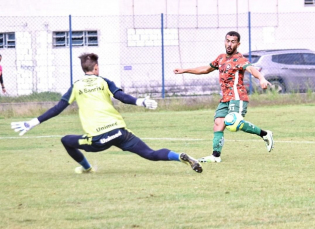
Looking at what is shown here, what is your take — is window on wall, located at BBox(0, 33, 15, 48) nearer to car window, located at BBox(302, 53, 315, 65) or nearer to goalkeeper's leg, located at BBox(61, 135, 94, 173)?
car window, located at BBox(302, 53, 315, 65)

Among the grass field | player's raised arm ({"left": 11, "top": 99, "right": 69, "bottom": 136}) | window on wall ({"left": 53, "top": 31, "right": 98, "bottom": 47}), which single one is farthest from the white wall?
player's raised arm ({"left": 11, "top": 99, "right": 69, "bottom": 136})

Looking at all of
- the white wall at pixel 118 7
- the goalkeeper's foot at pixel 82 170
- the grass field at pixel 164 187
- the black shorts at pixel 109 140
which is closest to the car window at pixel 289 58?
the white wall at pixel 118 7

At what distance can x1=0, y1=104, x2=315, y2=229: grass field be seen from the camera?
7098 millimetres

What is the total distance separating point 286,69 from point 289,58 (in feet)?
2.36

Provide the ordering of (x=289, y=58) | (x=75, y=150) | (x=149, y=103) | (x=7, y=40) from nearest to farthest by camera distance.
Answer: (x=149, y=103), (x=75, y=150), (x=289, y=58), (x=7, y=40)

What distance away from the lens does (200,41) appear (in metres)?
31.0

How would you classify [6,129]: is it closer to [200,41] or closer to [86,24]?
[86,24]

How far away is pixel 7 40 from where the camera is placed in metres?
30.4

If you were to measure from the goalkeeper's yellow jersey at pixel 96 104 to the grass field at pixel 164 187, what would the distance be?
65cm

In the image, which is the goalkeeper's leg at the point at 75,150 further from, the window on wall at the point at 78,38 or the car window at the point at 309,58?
the window on wall at the point at 78,38

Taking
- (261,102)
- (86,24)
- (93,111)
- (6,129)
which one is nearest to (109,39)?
(86,24)

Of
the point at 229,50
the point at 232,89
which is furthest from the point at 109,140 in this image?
the point at 229,50

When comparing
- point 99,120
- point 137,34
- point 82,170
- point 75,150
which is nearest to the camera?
point 99,120

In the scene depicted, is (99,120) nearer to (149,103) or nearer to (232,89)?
(149,103)
